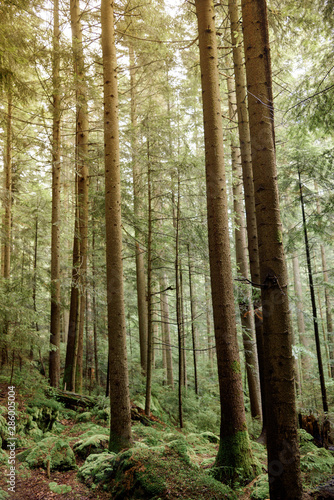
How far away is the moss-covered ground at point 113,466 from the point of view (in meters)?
3.96

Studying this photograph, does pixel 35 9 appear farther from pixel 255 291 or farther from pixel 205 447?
pixel 205 447

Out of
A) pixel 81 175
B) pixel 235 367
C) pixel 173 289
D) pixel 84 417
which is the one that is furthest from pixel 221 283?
pixel 81 175

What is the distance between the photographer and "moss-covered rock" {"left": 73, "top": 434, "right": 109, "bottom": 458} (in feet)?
19.7

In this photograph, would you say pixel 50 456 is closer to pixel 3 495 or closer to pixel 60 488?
pixel 60 488

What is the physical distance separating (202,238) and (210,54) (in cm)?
573

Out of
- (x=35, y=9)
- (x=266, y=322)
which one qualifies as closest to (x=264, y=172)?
(x=266, y=322)

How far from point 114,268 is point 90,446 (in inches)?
146

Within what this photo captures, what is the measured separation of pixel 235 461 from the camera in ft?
15.5

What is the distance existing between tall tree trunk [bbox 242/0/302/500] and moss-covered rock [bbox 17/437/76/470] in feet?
12.5

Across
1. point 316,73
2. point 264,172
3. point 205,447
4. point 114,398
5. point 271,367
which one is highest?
point 316,73

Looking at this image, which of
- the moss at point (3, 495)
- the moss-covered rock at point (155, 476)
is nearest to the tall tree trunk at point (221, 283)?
the moss-covered rock at point (155, 476)

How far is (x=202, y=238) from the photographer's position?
1037 centimetres

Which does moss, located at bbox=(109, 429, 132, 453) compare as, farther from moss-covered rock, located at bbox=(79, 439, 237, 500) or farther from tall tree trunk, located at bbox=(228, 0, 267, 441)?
tall tree trunk, located at bbox=(228, 0, 267, 441)

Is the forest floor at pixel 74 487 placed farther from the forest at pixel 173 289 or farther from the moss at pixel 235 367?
the moss at pixel 235 367
